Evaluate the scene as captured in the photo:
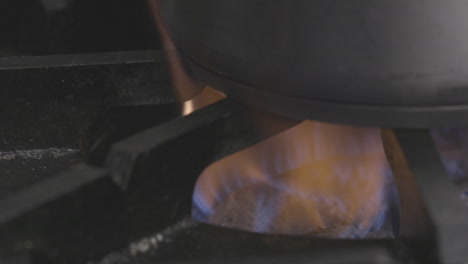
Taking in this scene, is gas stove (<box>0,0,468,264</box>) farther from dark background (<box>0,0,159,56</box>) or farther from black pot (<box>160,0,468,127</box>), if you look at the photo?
dark background (<box>0,0,159,56</box>)

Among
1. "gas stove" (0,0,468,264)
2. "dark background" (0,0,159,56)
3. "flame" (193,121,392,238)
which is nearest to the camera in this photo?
"gas stove" (0,0,468,264)

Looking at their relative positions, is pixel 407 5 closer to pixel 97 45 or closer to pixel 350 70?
pixel 350 70

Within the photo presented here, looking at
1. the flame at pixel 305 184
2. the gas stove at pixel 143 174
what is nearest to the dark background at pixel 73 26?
the gas stove at pixel 143 174

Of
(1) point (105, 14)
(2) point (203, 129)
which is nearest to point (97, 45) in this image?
(1) point (105, 14)

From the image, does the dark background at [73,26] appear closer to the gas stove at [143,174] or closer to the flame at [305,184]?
the gas stove at [143,174]

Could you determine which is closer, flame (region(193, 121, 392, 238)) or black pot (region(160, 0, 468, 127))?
black pot (region(160, 0, 468, 127))

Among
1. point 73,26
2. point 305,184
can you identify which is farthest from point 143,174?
point 73,26

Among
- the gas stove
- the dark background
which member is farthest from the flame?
the dark background
